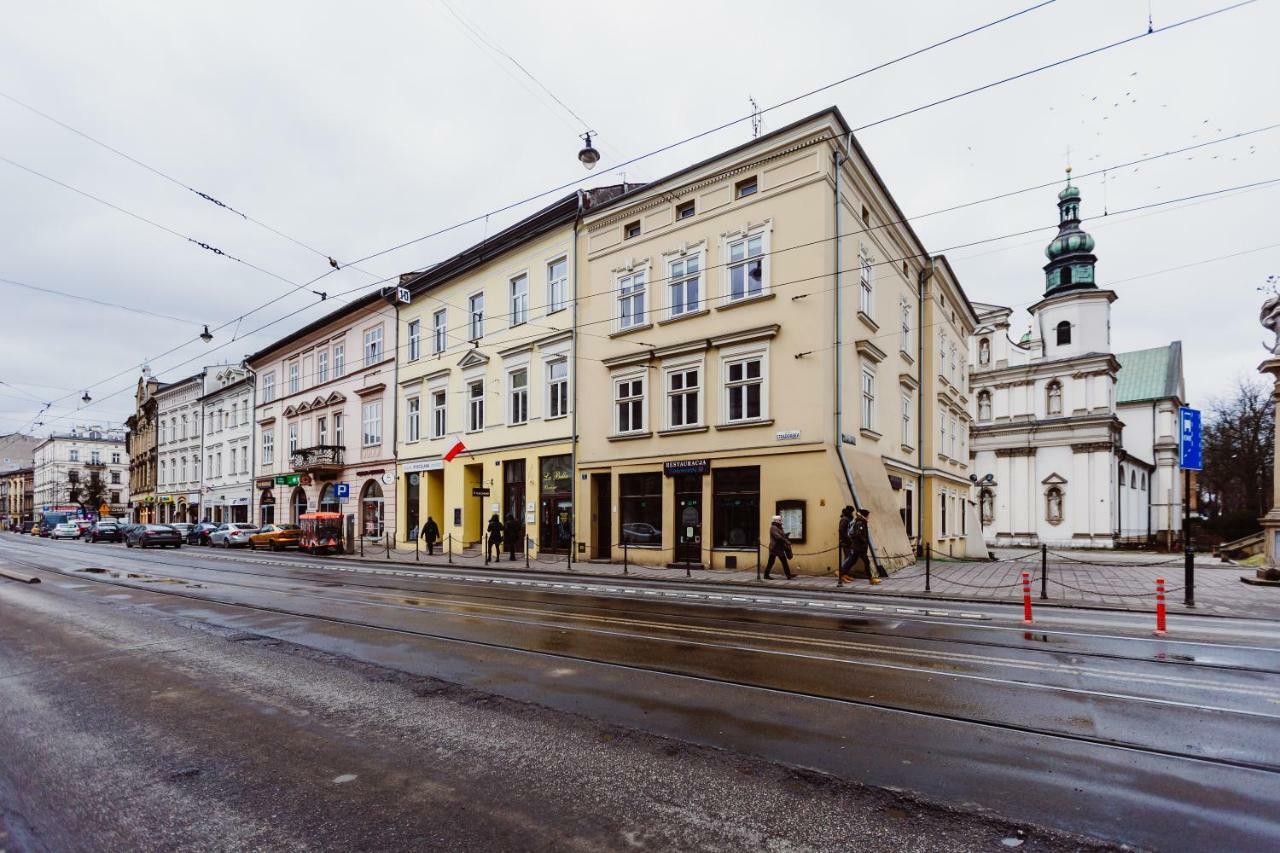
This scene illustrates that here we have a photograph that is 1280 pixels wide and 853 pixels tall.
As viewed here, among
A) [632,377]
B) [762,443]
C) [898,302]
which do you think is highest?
[898,302]

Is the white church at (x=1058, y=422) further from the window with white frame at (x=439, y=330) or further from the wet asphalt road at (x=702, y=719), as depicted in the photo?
the wet asphalt road at (x=702, y=719)

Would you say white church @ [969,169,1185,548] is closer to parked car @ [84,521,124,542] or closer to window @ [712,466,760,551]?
window @ [712,466,760,551]

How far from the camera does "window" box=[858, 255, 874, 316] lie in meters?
21.9

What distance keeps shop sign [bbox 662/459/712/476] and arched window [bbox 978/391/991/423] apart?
40027 millimetres

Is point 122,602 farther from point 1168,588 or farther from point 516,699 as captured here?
point 1168,588

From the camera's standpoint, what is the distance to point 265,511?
46.1m

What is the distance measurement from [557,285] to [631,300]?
13.3ft

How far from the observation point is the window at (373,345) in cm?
3597

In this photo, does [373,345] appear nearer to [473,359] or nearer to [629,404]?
[473,359]

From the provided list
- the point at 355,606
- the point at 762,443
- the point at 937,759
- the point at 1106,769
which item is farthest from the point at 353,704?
the point at 762,443

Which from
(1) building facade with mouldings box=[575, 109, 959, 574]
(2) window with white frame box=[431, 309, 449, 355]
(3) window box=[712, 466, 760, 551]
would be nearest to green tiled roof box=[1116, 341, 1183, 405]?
(1) building facade with mouldings box=[575, 109, 959, 574]

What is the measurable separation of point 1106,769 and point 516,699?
464 cm

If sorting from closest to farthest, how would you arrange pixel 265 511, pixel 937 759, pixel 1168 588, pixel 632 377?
1. pixel 937 759
2. pixel 1168 588
3. pixel 632 377
4. pixel 265 511

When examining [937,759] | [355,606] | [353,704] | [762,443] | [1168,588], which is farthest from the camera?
[762,443]
